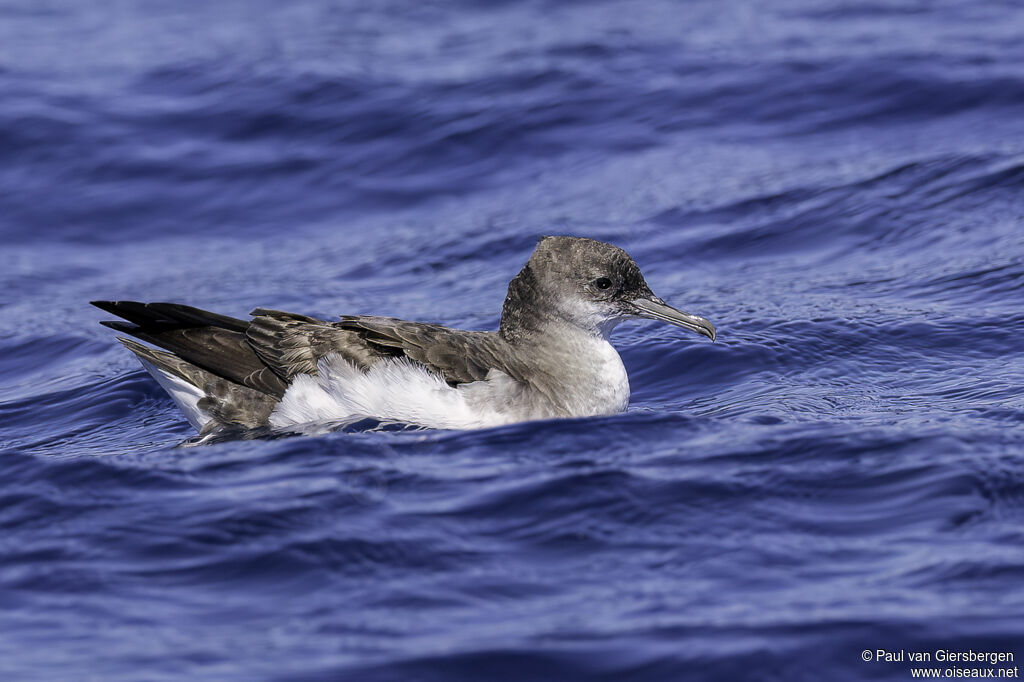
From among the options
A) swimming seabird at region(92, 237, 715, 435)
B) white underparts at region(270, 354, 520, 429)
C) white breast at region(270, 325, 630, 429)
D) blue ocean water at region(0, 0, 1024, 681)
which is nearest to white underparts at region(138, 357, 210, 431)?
swimming seabird at region(92, 237, 715, 435)

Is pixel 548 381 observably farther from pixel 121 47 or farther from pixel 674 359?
pixel 121 47

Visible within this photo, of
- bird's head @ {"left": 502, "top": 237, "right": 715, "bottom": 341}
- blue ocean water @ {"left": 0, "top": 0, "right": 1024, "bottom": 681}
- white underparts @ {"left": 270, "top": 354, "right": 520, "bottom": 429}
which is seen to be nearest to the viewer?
blue ocean water @ {"left": 0, "top": 0, "right": 1024, "bottom": 681}

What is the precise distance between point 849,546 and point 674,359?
3.39 m

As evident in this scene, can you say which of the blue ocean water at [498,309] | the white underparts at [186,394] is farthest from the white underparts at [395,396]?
the white underparts at [186,394]

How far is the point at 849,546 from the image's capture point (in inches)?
201

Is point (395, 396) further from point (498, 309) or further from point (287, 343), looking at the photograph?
point (498, 309)

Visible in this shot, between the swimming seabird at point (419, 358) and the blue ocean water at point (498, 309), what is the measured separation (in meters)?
0.32

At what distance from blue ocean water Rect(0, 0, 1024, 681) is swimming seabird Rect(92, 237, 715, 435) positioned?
12.7 inches

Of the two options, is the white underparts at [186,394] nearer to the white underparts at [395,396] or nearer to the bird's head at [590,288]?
the white underparts at [395,396]

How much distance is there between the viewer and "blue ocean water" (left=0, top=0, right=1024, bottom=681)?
186 inches

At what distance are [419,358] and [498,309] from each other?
9.60 ft

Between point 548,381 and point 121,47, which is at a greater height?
point 121,47

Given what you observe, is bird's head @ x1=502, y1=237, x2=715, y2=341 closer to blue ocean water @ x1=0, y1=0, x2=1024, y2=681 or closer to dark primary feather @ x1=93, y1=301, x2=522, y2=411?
dark primary feather @ x1=93, y1=301, x2=522, y2=411

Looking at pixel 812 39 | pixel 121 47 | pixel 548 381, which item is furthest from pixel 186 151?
pixel 548 381
